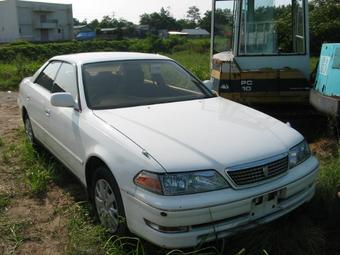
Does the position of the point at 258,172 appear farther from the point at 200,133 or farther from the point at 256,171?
the point at 200,133

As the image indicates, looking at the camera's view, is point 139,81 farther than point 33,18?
No

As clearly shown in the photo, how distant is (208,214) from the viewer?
2.94 meters

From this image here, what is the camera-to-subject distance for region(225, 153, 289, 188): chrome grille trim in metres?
3.07

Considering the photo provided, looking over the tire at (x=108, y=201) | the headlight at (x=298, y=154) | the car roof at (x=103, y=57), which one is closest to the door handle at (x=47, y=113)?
the car roof at (x=103, y=57)

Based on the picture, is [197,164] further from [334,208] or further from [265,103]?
[265,103]

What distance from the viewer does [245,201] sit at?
305 cm

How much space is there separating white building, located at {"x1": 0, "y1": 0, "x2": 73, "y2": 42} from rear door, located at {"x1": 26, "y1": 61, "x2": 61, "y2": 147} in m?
70.0

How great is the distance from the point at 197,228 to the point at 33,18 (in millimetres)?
78230

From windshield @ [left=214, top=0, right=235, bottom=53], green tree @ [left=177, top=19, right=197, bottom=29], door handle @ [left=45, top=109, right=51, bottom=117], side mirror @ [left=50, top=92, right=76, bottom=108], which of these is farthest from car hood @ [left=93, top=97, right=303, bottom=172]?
green tree @ [left=177, top=19, right=197, bottom=29]

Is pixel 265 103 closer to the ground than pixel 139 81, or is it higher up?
closer to the ground

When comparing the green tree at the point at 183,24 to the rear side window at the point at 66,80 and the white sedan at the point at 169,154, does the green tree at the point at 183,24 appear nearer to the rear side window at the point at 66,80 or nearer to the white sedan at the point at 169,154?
the rear side window at the point at 66,80

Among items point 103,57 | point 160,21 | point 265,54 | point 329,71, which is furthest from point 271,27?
point 160,21

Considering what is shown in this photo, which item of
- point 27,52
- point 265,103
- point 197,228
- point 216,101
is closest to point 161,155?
point 197,228

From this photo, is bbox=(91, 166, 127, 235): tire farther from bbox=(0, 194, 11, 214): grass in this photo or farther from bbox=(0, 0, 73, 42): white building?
bbox=(0, 0, 73, 42): white building
